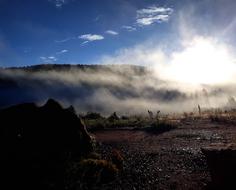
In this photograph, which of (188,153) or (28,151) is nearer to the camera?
(28,151)

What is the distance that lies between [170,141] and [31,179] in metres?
14.0

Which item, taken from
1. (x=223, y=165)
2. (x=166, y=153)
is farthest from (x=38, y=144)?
(x=166, y=153)

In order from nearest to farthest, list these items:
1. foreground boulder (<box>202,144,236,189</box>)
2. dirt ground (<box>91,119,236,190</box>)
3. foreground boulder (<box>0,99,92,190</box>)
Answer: foreground boulder (<box>202,144,236,189</box>) < foreground boulder (<box>0,99,92,190</box>) < dirt ground (<box>91,119,236,190</box>)

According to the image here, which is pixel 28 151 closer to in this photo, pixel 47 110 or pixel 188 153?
pixel 47 110

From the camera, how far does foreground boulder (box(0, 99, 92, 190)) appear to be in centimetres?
1502

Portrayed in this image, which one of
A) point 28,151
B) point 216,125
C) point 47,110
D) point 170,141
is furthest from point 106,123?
point 28,151

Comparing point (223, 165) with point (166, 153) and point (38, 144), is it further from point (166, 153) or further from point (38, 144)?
point (166, 153)

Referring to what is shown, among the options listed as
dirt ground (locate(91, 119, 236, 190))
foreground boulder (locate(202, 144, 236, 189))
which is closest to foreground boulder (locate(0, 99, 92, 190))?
dirt ground (locate(91, 119, 236, 190))

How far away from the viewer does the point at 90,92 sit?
155375 mm

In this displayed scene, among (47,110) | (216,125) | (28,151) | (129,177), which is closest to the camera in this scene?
(28,151)

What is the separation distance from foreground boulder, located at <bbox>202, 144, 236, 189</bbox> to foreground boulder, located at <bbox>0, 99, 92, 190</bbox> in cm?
479

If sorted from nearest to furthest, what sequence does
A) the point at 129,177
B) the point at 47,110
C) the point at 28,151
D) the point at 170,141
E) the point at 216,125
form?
the point at 28,151, the point at 129,177, the point at 47,110, the point at 170,141, the point at 216,125

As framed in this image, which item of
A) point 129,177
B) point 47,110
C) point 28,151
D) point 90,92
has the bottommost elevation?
point 129,177

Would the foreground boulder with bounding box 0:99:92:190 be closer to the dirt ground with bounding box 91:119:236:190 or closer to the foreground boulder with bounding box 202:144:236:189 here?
the dirt ground with bounding box 91:119:236:190
